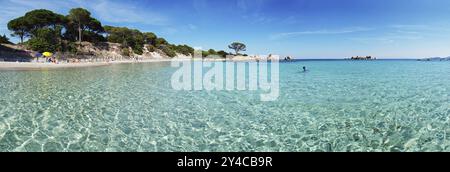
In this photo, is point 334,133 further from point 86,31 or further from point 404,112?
point 86,31

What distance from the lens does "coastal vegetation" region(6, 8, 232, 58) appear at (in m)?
53.6

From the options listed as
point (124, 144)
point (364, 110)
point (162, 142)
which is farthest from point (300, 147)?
point (364, 110)

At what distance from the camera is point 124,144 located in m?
6.73

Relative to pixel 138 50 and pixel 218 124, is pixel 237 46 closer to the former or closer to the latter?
pixel 138 50

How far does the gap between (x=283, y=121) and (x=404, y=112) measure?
4920 millimetres

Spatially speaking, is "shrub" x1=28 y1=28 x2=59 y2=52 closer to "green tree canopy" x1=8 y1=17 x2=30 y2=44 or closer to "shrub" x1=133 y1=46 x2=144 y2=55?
"green tree canopy" x1=8 y1=17 x2=30 y2=44

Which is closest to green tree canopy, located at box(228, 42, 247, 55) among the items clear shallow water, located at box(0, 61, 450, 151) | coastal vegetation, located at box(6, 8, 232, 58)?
coastal vegetation, located at box(6, 8, 232, 58)

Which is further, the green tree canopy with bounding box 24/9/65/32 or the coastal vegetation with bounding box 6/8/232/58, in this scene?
the green tree canopy with bounding box 24/9/65/32

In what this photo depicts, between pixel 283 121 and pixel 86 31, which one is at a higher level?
pixel 86 31

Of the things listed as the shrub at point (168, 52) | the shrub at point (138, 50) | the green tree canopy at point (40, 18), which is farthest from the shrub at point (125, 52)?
the shrub at point (168, 52)

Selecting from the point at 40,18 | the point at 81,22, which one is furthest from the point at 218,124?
the point at 81,22

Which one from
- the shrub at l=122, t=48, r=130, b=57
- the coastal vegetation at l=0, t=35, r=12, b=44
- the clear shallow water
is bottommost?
the clear shallow water

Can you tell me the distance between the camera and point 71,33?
72188mm
